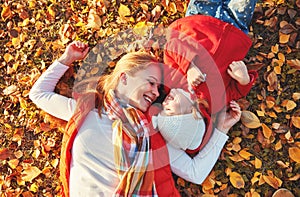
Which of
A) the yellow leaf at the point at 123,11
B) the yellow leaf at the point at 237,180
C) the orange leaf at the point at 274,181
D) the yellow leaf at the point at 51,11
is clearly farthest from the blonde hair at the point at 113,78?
the orange leaf at the point at 274,181

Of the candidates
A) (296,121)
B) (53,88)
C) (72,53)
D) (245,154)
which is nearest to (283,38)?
(296,121)

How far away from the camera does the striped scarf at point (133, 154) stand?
7.88ft

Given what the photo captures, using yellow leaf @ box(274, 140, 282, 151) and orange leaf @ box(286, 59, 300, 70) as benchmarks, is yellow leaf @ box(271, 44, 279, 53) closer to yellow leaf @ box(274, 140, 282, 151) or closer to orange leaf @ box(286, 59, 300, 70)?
orange leaf @ box(286, 59, 300, 70)

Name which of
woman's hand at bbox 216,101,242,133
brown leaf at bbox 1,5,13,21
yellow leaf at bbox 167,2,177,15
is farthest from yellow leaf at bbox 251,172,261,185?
brown leaf at bbox 1,5,13,21

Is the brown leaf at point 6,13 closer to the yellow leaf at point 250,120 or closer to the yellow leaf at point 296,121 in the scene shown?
the yellow leaf at point 250,120

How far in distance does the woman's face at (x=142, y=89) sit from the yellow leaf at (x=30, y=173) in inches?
29.8

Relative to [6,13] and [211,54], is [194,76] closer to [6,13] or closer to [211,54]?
[211,54]

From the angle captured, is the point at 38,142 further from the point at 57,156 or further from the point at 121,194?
the point at 121,194

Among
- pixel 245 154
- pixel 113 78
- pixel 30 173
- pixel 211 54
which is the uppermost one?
pixel 211 54

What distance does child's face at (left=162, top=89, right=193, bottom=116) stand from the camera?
8.04ft

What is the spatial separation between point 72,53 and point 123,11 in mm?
429

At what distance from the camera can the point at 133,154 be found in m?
2.43

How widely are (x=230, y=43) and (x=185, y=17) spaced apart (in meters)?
0.32

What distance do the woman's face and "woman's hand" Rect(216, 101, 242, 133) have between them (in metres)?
0.38
